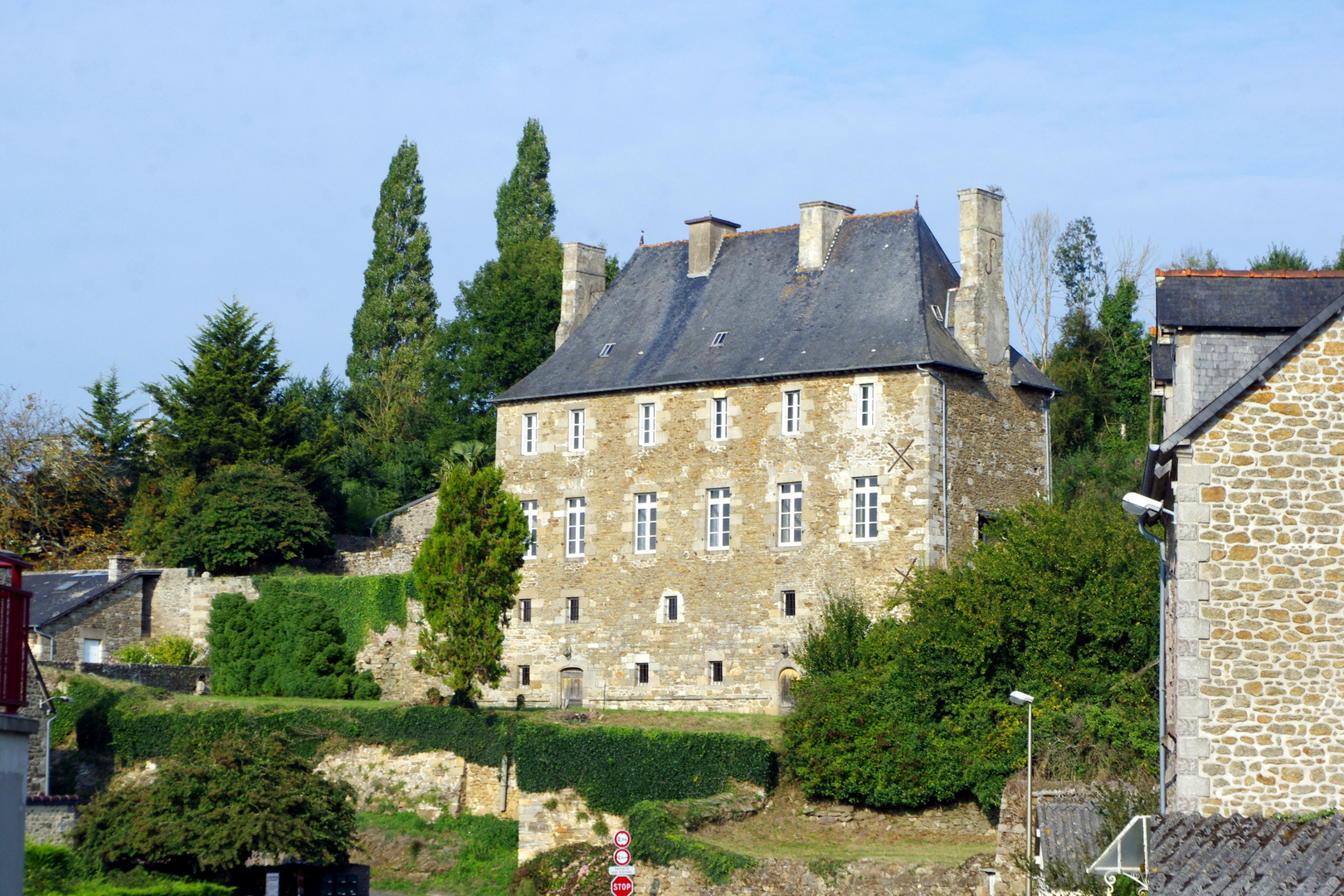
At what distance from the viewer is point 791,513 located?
112 feet

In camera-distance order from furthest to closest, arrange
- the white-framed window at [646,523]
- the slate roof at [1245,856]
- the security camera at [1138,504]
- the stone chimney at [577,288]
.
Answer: the stone chimney at [577,288], the white-framed window at [646,523], the security camera at [1138,504], the slate roof at [1245,856]

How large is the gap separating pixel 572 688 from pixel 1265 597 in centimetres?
2225

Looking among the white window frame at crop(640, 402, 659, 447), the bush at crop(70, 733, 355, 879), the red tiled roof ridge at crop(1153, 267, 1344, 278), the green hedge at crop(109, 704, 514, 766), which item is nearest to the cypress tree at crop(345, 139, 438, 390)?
the white window frame at crop(640, 402, 659, 447)

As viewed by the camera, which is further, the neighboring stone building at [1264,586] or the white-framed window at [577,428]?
the white-framed window at [577,428]

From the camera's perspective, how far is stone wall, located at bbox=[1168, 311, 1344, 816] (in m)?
15.2

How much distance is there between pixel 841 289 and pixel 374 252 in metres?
25.6

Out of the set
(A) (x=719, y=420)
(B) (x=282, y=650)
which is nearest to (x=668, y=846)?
(A) (x=719, y=420)

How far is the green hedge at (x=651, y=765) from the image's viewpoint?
29.2 m

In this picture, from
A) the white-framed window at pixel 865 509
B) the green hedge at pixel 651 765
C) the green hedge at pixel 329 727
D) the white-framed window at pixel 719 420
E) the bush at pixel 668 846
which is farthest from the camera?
the white-framed window at pixel 719 420

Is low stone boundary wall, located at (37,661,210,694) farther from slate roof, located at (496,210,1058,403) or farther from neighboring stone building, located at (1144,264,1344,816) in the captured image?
neighboring stone building, located at (1144,264,1344,816)

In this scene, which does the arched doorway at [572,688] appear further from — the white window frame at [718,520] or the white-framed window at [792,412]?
the white-framed window at [792,412]

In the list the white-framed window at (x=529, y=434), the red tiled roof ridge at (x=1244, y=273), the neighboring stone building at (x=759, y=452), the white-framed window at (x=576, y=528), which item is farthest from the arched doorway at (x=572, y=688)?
the red tiled roof ridge at (x=1244, y=273)

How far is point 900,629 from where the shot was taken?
1191 inches

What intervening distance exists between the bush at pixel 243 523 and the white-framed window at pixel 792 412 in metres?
13.2
